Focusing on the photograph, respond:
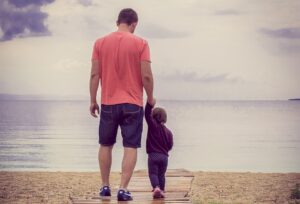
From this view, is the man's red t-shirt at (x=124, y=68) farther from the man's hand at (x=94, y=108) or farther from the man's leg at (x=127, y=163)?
the man's leg at (x=127, y=163)

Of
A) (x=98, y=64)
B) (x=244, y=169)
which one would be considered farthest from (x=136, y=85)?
(x=244, y=169)

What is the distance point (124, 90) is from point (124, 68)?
0.19 metres

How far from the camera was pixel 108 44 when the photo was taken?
18.4 feet

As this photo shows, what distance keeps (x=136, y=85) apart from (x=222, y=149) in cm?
3582

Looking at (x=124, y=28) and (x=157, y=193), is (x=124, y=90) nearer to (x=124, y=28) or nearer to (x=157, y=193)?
(x=124, y=28)

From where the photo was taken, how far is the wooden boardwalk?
18.2ft

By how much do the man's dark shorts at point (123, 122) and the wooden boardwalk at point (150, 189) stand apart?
489mm

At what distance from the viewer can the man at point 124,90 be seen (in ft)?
18.2

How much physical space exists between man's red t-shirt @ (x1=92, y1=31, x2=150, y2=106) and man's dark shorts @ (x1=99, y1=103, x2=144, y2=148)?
5cm

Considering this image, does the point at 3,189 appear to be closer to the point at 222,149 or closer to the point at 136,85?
the point at 136,85

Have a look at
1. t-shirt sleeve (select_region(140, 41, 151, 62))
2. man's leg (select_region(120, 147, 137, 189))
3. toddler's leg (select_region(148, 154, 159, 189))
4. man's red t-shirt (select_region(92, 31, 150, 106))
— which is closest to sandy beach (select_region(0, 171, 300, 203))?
toddler's leg (select_region(148, 154, 159, 189))

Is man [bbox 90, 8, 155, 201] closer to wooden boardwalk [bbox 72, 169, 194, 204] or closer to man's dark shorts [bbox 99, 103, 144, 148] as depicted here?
man's dark shorts [bbox 99, 103, 144, 148]

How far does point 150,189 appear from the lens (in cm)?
649

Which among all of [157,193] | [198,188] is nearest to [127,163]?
[157,193]
